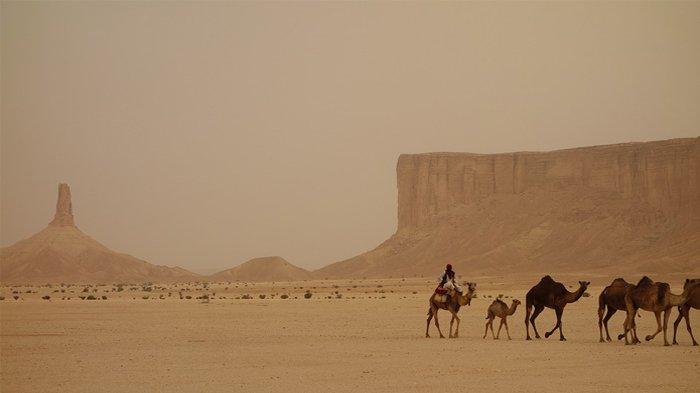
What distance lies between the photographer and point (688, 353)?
19703mm

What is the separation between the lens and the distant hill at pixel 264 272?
127750mm

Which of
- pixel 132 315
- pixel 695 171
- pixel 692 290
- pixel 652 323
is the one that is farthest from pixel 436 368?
pixel 695 171

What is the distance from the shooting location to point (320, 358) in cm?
1964

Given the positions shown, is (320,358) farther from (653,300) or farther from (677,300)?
(677,300)

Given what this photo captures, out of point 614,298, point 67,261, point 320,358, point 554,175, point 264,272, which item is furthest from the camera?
point 67,261

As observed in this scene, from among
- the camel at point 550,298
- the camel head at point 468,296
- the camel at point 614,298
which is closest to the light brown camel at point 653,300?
the camel at point 614,298

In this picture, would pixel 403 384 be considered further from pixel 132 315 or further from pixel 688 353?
pixel 132 315

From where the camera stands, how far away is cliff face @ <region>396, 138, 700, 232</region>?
347 ft

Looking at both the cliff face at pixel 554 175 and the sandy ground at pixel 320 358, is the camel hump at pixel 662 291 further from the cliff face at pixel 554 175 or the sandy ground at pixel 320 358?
the cliff face at pixel 554 175

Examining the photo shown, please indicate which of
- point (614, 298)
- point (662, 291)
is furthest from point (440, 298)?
point (662, 291)

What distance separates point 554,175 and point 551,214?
8.43m

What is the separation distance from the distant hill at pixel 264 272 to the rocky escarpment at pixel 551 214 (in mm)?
6051

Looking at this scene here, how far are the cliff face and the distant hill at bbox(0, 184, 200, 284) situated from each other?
3465 centimetres

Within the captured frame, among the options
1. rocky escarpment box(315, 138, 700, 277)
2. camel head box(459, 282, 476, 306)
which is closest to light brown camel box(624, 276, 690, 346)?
camel head box(459, 282, 476, 306)
